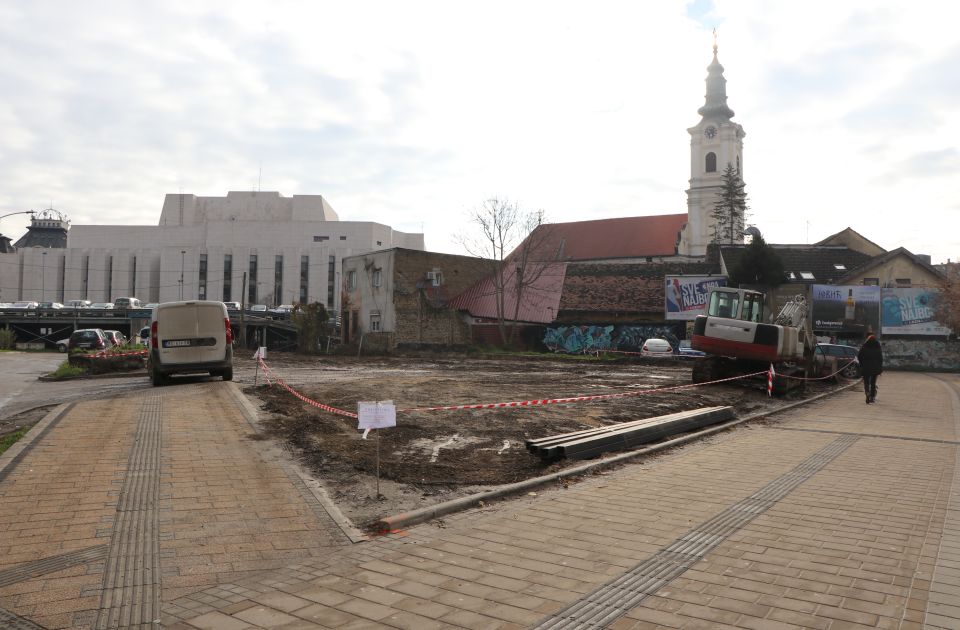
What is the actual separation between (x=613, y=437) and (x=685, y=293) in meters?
40.1

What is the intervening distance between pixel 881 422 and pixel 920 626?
39.0ft

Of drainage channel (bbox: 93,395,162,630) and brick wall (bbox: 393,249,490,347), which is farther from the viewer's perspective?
brick wall (bbox: 393,249,490,347)

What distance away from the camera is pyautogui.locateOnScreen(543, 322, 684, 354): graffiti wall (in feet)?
154

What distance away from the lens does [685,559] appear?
499cm

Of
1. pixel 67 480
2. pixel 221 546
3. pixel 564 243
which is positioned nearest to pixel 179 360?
pixel 67 480

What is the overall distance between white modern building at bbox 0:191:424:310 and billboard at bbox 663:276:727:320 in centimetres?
6007

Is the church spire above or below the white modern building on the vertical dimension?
above

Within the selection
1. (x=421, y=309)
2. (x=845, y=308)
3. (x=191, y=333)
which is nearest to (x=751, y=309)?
(x=191, y=333)

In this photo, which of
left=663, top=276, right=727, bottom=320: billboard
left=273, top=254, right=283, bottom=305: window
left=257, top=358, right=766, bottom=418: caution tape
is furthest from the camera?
left=273, top=254, right=283, bottom=305: window

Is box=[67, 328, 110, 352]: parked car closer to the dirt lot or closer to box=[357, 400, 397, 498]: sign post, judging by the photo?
the dirt lot

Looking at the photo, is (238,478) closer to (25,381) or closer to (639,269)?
(25,381)

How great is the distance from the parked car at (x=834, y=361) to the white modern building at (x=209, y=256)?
7403 centimetres

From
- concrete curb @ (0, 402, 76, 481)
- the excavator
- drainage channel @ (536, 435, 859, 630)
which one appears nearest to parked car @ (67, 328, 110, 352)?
concrete curb @ (0, 402, 76, 481)

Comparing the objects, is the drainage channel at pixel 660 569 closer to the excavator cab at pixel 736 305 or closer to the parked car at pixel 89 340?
the excavator cab at pixel 736 305
